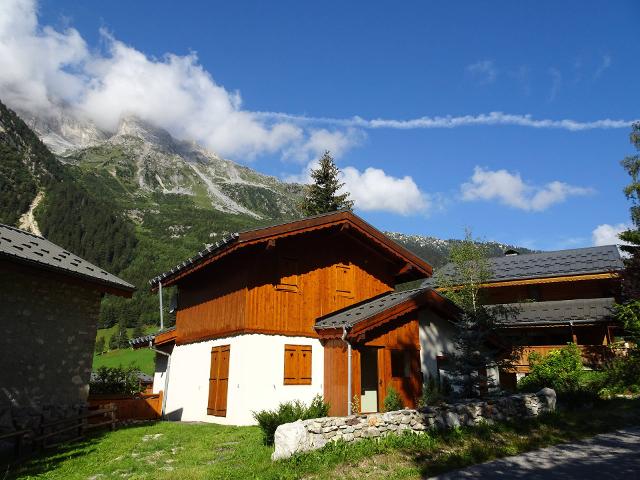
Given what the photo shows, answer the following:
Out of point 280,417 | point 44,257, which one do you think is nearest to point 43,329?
point 44,257

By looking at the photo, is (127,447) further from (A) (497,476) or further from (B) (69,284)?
(A) (497,476)

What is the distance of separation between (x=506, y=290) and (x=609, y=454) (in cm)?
2458

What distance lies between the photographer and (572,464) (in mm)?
9195

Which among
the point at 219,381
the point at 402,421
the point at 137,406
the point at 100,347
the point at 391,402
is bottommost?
the point at 137,406

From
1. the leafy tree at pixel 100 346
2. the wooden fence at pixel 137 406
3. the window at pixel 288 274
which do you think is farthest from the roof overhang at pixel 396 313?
the leafy tree at pixel 100 346

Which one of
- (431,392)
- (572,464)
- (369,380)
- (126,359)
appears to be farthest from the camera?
(126,359)

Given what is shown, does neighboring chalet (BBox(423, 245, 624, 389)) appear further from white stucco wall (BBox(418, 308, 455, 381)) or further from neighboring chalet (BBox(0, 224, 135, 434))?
neighboring chalet (BBox(0, 224, 135, 434))

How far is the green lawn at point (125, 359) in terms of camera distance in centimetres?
6571

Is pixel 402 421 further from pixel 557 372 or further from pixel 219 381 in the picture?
pixel 557 372

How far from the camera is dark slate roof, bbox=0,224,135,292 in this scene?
12891 millimetres

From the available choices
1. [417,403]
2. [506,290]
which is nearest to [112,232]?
[506,290]

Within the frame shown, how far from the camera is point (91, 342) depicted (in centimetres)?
1504

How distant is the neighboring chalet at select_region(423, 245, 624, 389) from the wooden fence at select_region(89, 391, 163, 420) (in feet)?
59.1

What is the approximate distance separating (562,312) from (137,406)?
24.4m
